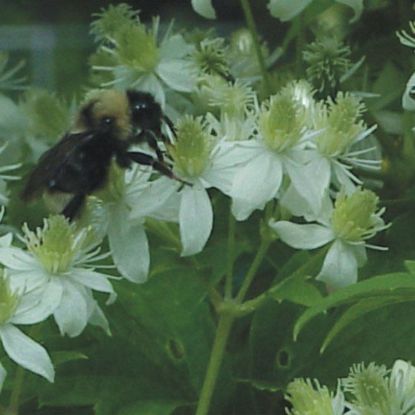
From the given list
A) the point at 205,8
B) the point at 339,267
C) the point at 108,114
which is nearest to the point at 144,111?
the point at 108,114

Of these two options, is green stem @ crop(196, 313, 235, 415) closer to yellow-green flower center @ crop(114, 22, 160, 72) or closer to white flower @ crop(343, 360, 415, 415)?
white flower @ crop(343, 360, 415, 415)

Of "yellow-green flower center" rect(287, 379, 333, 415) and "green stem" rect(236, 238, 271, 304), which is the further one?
"green stem" rect(236, 238, 271, 304)

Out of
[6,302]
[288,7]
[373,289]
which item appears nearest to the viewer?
[373,289]

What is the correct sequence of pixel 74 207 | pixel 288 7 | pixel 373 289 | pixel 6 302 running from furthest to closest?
pixel 288 7
pixel 74 207
pixel 6 302
pixel 373 289

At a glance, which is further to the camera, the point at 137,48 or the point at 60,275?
the point at 137,48

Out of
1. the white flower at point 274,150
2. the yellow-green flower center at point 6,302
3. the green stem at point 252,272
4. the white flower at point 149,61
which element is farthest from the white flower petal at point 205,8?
the yellow-green flower center at point 6,302

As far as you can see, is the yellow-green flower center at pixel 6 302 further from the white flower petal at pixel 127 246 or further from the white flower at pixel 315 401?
the white flower at pixel 315 401

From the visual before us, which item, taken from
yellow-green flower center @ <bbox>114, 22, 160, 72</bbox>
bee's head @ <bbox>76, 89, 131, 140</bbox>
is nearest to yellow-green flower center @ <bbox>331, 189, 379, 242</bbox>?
bee's head @ <bbox>76, 89, 131, 140</bbox>

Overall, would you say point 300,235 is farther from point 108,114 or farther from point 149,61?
point 149,61
